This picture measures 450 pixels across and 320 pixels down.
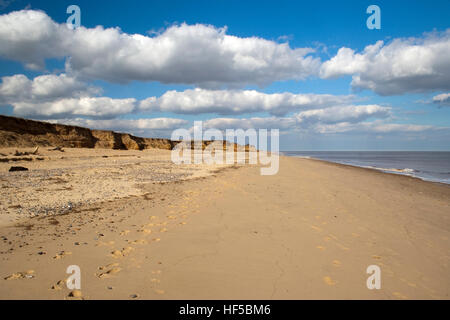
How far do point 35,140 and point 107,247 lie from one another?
37.2 meters

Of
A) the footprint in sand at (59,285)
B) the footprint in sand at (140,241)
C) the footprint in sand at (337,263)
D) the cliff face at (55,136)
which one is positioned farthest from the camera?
the cliff face at (55,136)

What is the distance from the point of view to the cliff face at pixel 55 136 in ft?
99.8

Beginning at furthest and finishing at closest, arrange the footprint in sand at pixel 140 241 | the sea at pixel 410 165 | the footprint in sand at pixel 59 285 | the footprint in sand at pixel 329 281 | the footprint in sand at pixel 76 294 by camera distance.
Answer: the sea at pixel 410 165, the footprint in sand at pixel 140 241, the footprint in sand at pixel 329 281, the footprint in sand at pixel 59 285, the footprint in sand at pixel 76 294

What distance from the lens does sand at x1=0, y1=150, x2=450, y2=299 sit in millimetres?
3482

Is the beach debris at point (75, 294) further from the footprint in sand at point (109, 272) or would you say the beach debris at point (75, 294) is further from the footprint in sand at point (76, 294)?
the footprint in sand at point (109, 272)

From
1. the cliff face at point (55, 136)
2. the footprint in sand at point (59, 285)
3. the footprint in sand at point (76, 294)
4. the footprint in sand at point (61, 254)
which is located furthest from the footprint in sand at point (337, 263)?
the cliff face at point (55, 136)

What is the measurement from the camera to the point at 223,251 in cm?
477

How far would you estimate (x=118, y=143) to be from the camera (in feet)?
162

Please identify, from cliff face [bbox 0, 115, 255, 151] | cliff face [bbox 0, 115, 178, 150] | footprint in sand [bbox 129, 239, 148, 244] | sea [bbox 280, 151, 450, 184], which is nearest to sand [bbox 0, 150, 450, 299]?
footprint in sand [bbox 129, 239, 148, 244]

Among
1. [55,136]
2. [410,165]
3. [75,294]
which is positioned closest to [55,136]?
[55,136]

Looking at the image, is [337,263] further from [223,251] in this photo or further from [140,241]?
[140,241]

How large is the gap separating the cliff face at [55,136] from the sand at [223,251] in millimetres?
→ 29384

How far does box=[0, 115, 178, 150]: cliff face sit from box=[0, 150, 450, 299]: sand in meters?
29.4
